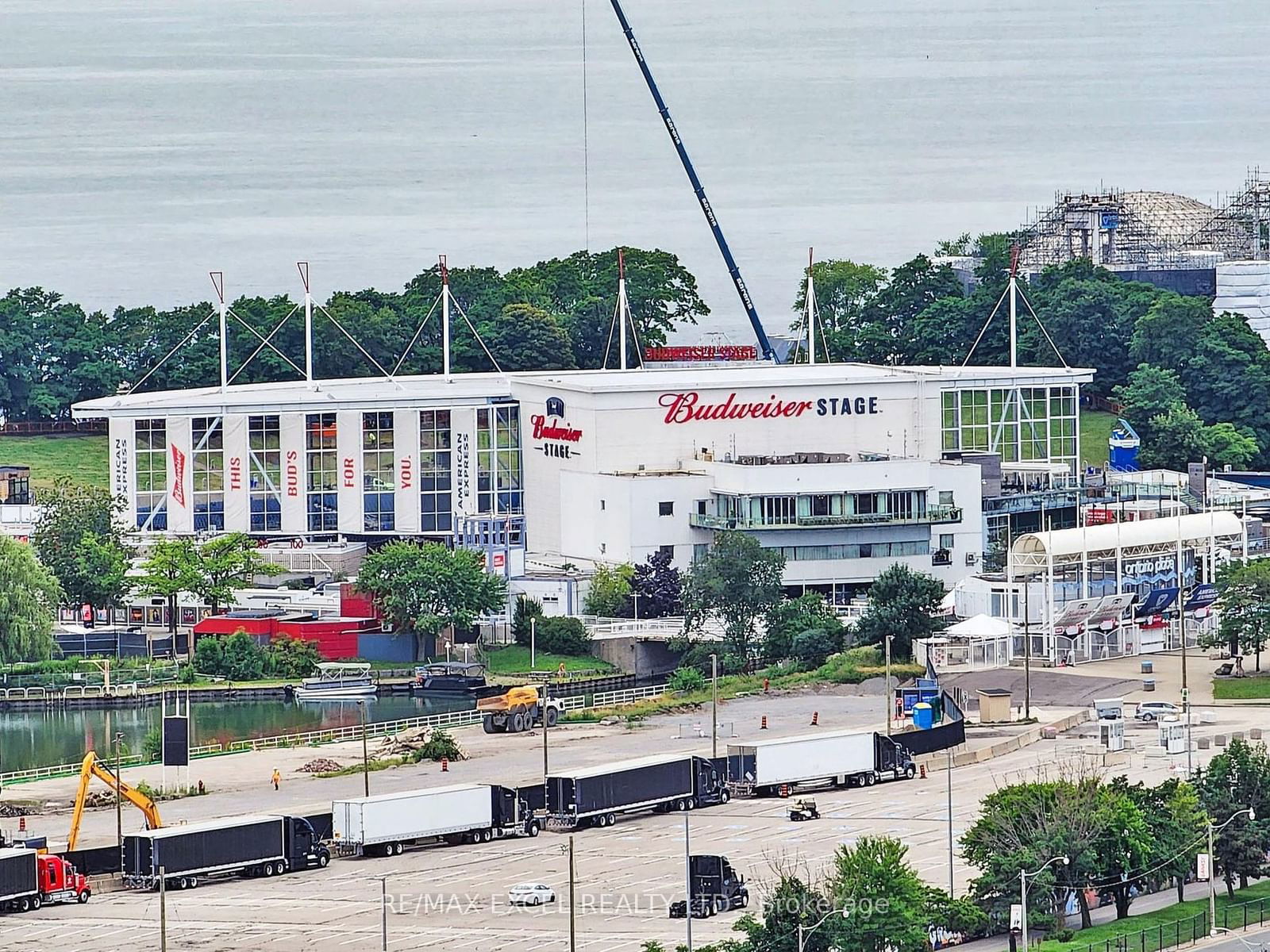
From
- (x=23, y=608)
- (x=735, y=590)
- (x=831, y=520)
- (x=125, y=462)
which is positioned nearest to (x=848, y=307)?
(x=125, y=462)

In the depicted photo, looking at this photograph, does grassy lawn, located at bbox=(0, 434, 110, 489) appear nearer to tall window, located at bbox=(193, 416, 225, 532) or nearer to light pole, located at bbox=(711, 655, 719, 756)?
tall window, located at bbox=(193, 416, 225, 532)

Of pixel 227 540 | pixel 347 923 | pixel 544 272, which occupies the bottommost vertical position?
pixel 347 923

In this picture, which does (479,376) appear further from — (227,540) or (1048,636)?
(1048,636)

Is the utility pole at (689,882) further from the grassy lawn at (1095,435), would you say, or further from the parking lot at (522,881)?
the grassy lawn at (1095,435)

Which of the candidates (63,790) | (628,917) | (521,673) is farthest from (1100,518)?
(628,917)

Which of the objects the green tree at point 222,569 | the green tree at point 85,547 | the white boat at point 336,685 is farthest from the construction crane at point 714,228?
the white boat at point 336,685

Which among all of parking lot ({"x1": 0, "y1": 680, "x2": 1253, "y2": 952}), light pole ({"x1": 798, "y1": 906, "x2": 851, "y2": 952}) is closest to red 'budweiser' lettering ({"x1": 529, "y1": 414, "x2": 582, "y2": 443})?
parking lot ({"x1": 0, "y1": 680, "x2": 1253, "y2": 952})

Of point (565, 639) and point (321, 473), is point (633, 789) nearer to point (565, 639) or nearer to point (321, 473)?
point (565, 639)
